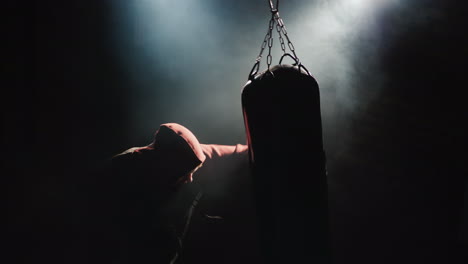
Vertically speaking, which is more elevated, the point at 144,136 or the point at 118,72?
the point at 118,72

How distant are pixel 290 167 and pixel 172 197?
6.11 ft

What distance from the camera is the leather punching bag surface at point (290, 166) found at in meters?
1.62

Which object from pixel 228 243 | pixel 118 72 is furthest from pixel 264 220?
pixel 118 72

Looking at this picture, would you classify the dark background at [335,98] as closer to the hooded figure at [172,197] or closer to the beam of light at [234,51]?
the beam of light at [234,51]

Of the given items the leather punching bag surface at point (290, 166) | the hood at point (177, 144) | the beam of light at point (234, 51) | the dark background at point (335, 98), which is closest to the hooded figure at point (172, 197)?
the hood at point (177, 144)

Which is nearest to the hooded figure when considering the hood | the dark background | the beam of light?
the hood

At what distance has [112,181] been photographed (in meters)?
2.50

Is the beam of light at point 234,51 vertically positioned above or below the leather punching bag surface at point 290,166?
above

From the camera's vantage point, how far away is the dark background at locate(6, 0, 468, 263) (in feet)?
9.48

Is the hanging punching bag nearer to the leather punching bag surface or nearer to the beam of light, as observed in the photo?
the leather punching bag surface

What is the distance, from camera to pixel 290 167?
1616mm

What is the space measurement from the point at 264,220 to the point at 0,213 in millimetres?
2732

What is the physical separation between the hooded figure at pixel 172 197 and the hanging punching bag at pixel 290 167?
1.07 meters

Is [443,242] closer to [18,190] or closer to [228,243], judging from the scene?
[228,243]
